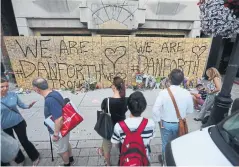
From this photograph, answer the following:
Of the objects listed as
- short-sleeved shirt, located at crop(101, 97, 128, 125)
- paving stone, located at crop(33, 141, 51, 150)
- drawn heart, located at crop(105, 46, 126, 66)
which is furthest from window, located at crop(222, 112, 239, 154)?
drawn heart, located at crop(105, 46, 126, 66)

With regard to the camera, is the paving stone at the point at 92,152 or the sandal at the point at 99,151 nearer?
the sandal at the point at 99,151

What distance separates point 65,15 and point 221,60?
8611 mm

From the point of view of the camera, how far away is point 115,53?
633 cm

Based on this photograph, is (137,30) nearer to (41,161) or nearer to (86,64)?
(86,64)

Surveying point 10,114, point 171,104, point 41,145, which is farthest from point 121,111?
point 41,145

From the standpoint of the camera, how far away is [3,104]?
233 cm

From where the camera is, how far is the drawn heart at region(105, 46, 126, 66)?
248 inches

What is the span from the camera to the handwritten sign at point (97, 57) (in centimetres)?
604

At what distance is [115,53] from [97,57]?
28.6 inches

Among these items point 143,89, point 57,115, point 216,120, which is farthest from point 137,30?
point 57,115

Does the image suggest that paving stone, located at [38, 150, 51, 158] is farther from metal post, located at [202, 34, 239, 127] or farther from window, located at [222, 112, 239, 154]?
metal post, located at [202, 34, 239, 127]

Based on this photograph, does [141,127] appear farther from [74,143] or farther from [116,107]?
[74,143]

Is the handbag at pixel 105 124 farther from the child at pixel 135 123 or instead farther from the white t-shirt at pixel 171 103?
the white t-shirt at pixel 171 103

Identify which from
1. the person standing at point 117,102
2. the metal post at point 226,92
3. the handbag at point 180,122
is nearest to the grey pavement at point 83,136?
the metal post at point 226,92
